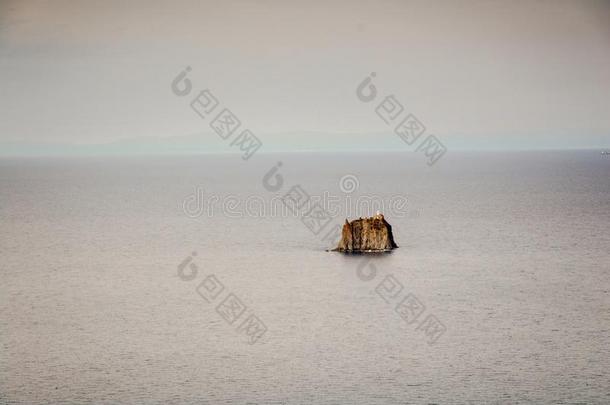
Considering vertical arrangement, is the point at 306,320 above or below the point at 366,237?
below

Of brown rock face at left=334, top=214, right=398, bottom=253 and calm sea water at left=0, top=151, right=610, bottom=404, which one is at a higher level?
brown rock face at left=334, top=214, right=398, bottom=253

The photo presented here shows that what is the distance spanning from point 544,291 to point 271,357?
38.6 meters

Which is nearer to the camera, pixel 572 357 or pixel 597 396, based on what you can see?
pixel 597 396

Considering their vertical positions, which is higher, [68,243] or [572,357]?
[68,243]

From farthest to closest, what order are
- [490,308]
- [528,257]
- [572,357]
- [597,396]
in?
[528,257]
[490,308]
[572,357]
[597,396]

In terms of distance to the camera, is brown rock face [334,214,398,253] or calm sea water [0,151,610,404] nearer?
calm sea water [0,151,610,404]

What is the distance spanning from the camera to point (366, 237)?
119 meters

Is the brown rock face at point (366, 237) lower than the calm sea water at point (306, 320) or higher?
higher

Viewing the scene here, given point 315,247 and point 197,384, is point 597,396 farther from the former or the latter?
point 315,247

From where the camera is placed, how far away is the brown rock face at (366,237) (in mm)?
117500

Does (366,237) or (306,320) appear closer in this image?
(306,320)

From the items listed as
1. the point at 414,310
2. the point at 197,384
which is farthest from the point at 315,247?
the point at 197,384

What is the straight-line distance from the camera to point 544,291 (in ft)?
323

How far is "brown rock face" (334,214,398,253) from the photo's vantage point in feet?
385
